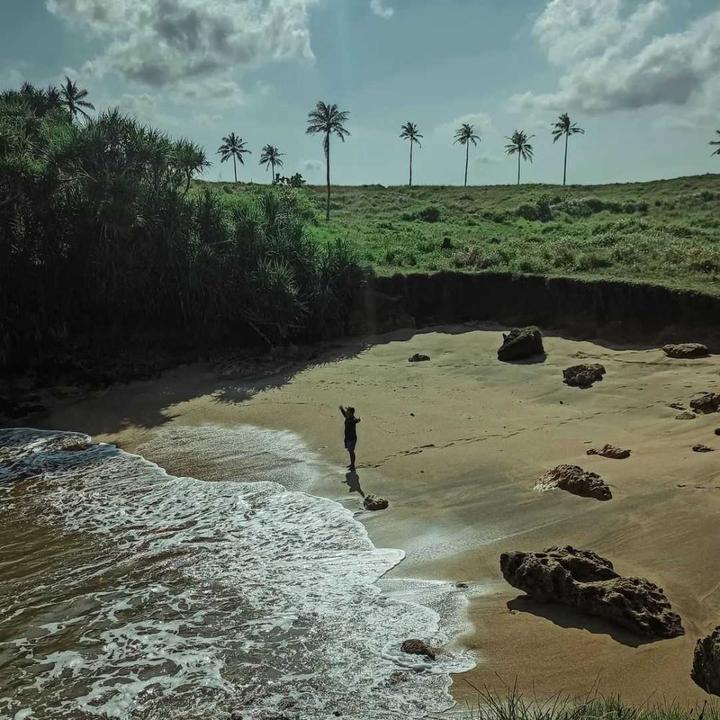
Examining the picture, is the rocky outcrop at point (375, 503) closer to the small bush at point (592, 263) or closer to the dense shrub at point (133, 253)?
the dense shrub at point (133, 253)

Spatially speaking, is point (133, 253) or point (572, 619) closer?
point (572, 619)

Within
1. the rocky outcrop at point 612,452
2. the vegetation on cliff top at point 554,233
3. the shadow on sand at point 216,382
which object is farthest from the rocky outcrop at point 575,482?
the vegetation on cliff top at point 554,233

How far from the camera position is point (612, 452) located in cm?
979

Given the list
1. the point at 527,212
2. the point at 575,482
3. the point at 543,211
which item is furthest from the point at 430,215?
the point at 575,482

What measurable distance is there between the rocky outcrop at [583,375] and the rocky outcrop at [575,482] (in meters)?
4.64

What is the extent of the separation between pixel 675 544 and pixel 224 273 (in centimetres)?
1463

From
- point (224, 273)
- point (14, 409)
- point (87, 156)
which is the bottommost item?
point (14, 409)

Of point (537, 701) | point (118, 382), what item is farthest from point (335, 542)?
point (118, 382)

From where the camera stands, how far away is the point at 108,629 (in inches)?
266

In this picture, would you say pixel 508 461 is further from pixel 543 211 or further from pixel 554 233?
pixel 543 211

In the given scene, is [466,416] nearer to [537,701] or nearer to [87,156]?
[537,701]

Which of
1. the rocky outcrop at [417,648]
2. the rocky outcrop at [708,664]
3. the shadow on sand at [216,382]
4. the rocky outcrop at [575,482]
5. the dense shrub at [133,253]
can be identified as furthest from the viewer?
the dense shrub at [133,253]

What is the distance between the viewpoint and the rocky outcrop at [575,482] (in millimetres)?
8462

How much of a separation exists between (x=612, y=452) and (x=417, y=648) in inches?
201
